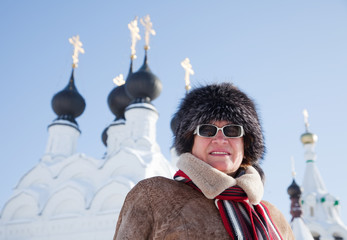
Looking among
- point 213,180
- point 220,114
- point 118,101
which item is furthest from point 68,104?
point 213,180

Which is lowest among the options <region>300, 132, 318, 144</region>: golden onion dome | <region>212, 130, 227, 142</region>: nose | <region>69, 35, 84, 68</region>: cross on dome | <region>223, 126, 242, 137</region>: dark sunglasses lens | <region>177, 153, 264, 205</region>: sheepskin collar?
<region>177, 153, 264, 205</region>: sheepskin collar

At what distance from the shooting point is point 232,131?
2074mm

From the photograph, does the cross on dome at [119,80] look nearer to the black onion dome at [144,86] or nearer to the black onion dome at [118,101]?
the black onion dome at [118,101]

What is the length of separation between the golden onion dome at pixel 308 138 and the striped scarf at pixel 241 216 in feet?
73.1

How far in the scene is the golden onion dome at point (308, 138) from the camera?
22969 mm

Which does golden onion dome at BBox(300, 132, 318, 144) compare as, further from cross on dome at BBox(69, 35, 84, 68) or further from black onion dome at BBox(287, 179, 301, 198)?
cross on dome at BBox(69, 35, 84, 68)

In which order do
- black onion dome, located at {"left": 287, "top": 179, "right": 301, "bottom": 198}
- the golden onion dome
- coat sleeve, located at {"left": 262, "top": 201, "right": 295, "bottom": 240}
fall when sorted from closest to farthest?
1. coat sleeve, located at {"left": 262, "top": 201, "right": 295, "bottom": 240}
2. black onion dome, located at {"left": 287, "top": 179, "right": 301, "bottom": 198}
3. the golden onion dome

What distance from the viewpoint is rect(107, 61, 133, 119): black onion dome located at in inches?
677

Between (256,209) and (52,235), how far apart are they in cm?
1184

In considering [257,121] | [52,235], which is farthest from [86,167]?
[257,121]

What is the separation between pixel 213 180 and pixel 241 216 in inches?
8.4

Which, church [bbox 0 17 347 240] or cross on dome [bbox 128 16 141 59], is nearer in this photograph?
church [bbox 0 17 347 240]

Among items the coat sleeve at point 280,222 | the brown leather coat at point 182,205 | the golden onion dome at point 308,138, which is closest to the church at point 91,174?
the golden onion dome at point 308,138

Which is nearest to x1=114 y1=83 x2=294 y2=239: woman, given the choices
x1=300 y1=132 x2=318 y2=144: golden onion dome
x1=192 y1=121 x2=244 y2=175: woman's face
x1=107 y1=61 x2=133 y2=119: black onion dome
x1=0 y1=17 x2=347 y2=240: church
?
x1=192 y1=121 x2=244 y2=175: woman's face
